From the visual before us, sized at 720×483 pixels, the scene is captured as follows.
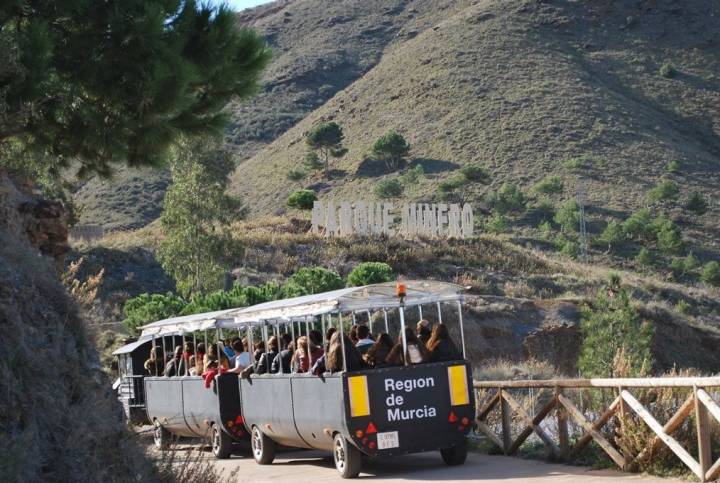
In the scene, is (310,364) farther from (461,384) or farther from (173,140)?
(173,140)

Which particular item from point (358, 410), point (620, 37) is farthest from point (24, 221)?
point (620, 37)

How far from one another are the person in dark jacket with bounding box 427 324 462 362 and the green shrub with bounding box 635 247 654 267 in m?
51.5

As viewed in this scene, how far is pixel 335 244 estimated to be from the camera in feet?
179

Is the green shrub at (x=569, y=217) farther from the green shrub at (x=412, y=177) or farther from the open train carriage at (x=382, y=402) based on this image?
the open train carriage at (x=382, y=402)

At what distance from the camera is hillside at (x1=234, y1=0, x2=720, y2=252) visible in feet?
243

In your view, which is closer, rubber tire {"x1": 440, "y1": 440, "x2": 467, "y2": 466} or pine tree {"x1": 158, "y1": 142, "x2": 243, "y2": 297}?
rubber tire {"x1": 440, "y1": 440, "x2": 467, "y2": 466}

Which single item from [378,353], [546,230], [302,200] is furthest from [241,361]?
[546,230]

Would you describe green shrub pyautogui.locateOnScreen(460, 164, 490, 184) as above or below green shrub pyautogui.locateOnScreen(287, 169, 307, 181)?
below

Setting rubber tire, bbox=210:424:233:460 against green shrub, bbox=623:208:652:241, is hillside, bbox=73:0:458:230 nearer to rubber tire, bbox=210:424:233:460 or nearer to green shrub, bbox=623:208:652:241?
green shrub, bbox=623:208:652:241

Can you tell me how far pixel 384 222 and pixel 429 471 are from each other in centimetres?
4244

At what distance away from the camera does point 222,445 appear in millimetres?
17922

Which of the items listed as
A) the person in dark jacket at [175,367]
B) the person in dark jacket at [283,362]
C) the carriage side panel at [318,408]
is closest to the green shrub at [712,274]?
the person in dark jacket at [175,367]

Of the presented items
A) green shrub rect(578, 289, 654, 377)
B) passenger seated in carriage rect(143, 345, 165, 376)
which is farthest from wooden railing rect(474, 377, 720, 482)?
green shrub rect(578, 289, 654, 377)

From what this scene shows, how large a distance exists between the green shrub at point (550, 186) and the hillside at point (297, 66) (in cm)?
2388
